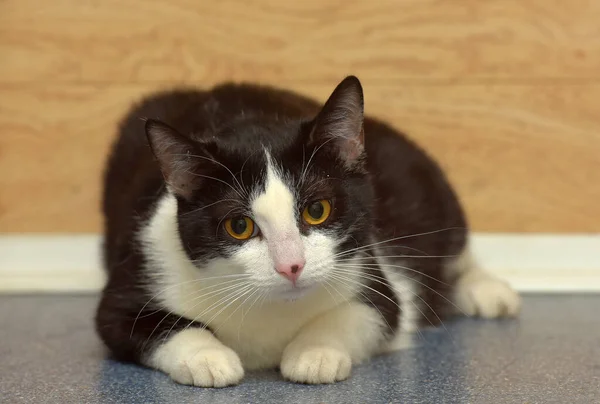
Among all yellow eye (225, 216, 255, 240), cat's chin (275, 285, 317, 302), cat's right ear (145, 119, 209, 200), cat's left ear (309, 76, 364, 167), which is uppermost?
cat's left ear (309, 76, 364, 167)

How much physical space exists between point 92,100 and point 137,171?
0.66 m

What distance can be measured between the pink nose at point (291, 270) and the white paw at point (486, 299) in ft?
2.74

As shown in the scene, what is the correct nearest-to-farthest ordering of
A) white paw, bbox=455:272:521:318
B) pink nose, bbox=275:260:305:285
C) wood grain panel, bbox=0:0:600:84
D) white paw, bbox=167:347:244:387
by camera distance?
pink nose, bbox=275:260:305:285 → white paw, bbox=167:347:244:387 → white paw, bbox=455:272:521:318 → wood grain panel, bbox=0:0:600:84

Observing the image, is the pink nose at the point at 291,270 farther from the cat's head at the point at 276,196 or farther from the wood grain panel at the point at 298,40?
the wood grain panel at the point at 298,40

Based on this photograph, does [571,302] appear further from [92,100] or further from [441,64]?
[92,100]

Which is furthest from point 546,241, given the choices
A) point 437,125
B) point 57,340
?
point 57,340

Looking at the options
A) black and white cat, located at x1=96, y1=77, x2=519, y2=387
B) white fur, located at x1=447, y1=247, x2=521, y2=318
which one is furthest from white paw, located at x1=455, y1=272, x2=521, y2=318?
black and white cat, located at x1=96, y1=77, x2=519, y2=387

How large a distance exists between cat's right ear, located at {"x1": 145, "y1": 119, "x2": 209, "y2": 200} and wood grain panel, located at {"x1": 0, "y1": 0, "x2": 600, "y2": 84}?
96 cm

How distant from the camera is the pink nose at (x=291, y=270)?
4.48 ft

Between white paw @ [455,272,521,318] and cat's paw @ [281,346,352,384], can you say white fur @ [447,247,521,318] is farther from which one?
cat's paw @ [281,346,352,384]

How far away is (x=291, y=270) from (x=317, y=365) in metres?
0.24

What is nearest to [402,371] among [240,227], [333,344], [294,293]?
[333,344]

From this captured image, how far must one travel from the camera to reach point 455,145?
7.97 feet

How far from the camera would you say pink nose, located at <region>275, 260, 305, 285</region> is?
4.48ft
